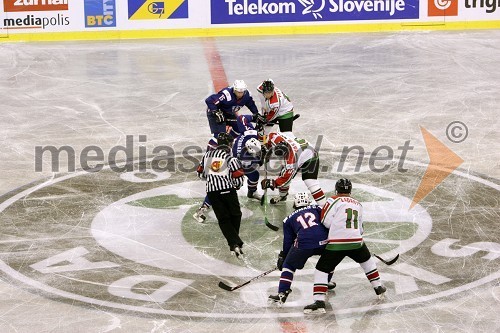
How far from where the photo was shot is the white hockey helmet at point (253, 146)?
970 cm

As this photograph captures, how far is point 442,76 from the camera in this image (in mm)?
15594

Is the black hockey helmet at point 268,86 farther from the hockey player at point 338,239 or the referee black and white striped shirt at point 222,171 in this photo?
the hockey player at point 338,239

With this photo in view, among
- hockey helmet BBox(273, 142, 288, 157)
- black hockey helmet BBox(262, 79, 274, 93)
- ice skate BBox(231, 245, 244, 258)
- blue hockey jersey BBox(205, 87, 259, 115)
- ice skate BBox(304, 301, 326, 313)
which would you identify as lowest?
ice skate BBox(304, 301, 326, 313)

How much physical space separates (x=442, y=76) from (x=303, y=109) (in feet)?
9.97

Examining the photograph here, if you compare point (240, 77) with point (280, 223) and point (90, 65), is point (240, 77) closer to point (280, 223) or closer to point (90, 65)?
point (90, 65)

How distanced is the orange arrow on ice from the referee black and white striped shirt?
220 centimetres

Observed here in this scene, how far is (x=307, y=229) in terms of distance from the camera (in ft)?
24.6

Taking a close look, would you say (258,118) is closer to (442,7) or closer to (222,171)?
(222,171)

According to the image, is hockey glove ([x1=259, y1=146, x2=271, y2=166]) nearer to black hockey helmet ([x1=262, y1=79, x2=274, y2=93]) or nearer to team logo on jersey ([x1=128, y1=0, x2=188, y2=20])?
black hockey helmet ([x1=262, y1=79, x2=274, y2=93])

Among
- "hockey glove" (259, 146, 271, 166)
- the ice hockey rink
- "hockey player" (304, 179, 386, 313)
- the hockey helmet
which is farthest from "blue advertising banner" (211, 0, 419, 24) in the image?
"hockey player" (304, 179, 386, 313)

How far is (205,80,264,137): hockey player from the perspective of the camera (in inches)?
418

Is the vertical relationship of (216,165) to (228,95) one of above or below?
below

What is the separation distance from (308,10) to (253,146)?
32.5 ft
